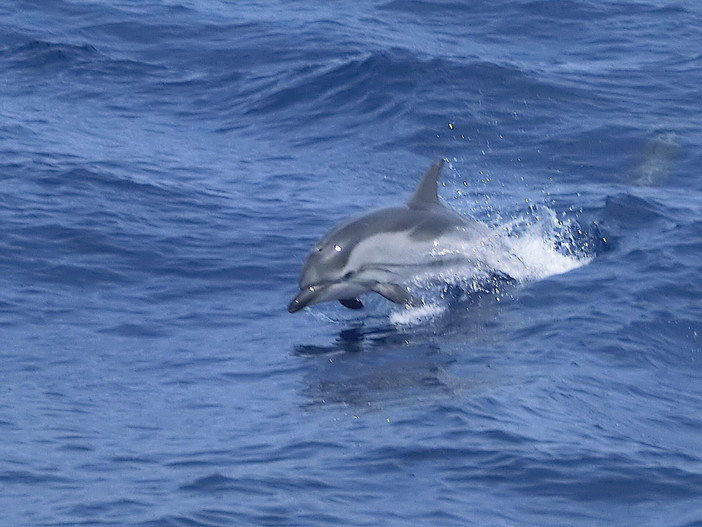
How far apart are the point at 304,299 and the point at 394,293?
0.86 metres

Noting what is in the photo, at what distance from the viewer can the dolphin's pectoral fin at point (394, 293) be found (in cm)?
1336

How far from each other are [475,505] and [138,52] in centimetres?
1699

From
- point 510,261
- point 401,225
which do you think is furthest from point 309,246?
point 401,225

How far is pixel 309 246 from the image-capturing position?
16234mm

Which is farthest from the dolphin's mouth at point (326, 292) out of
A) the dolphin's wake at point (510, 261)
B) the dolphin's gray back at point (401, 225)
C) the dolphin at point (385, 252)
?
the dolphin's wake at point (510, 261)

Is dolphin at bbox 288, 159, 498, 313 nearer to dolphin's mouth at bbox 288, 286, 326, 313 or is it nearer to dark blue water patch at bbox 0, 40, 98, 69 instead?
dolphin's mouth at bbox 288, 286, 326, 313

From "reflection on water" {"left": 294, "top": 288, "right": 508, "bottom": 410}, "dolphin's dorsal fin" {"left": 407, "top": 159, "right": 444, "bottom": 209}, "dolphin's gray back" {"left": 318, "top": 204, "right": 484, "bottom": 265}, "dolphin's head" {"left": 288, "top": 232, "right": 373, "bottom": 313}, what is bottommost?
"reflection on water" {"left": 294, "top": 288, "right": 508, "bottom": 410}

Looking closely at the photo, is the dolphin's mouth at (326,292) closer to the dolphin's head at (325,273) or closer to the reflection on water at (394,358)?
the dolphin's head at (325,273)

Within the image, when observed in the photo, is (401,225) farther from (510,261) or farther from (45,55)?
(45,55)

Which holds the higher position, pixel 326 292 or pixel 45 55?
pixel 45 55

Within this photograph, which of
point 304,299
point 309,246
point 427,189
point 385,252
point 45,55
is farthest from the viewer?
point 45,55

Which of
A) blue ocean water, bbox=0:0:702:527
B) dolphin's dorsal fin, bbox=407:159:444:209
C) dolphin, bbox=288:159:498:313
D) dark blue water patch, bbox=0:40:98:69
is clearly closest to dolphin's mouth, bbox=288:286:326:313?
dolphin, bbox=288:159:498:313

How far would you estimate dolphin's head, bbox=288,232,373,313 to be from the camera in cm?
1328

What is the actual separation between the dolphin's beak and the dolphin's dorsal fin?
145cm
